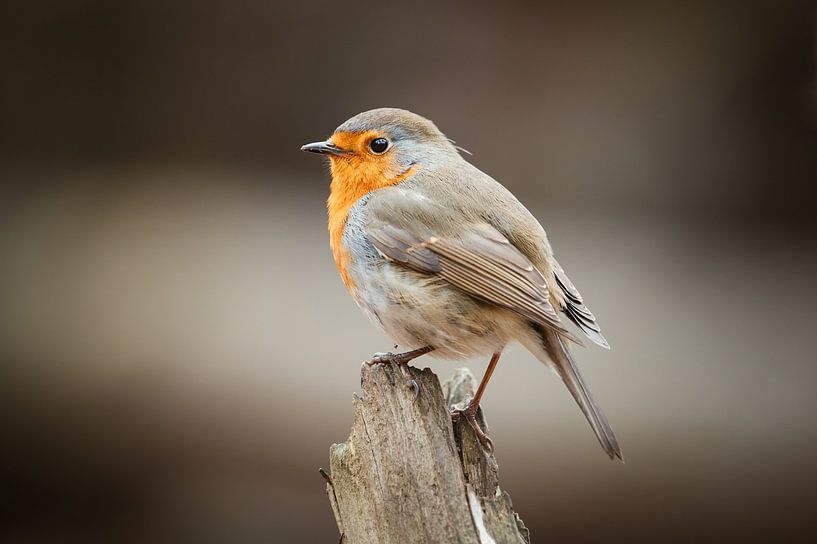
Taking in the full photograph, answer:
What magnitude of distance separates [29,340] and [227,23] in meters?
2.86

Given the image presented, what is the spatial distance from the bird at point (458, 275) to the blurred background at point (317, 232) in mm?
2743

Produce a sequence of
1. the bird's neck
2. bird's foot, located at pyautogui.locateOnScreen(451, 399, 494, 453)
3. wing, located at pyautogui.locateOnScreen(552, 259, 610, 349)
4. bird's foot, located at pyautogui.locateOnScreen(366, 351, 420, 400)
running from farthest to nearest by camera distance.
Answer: the bird's neck < wing, located at pyautogui.locateOnScreen(552, 259, 610, 349) < bird's foot, located at pyautogui.locateOnScreen(451, 399, 494, 453) < bird's foot, located at pyautogui.locateOnScreen(366, 351, 420, 400)

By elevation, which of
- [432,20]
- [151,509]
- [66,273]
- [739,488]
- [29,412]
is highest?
[432,20]

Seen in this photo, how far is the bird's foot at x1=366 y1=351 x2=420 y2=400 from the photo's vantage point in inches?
114

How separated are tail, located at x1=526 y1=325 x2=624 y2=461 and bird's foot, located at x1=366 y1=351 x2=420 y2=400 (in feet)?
1.44

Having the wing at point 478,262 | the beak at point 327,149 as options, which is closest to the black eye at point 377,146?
the beak at point 327,149

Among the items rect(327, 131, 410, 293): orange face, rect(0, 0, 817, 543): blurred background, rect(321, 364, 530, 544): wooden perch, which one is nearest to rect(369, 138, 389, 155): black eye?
rect(327, 131, 410, 293): orange face

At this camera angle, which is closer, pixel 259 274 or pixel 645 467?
pixel 645 467

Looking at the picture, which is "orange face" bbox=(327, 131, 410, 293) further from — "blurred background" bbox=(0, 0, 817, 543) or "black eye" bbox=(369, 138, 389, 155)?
"blurred background" bbox=(0, 0, 817, 543)

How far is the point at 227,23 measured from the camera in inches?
304

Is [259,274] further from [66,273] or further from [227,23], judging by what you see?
[227,23]

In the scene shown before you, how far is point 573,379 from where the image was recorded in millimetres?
3191

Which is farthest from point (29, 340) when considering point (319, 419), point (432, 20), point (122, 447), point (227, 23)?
point (432, 20)

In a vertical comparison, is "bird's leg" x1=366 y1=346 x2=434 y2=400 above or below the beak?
below
